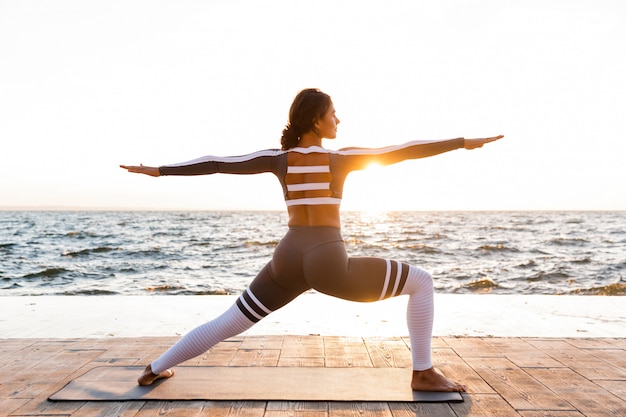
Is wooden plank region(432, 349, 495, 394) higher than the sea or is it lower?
higher

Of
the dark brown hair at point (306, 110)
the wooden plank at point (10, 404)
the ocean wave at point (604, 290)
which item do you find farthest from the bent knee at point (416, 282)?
the ocean wave at point (604, 290)

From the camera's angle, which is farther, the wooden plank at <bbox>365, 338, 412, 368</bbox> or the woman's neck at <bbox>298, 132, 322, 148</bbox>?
the wooden plank at <bbox>365, 338, 412, 368</bbox>

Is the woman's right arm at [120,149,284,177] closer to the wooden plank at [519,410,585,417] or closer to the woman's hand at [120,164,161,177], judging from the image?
the woman's hand at [120,164,161,177]

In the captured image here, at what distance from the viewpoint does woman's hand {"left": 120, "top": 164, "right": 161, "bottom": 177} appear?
2.97 meters

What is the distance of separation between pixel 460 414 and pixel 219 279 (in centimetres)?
1169

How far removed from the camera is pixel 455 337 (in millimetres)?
4309

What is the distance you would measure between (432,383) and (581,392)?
2.84ft

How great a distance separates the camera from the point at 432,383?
299cm

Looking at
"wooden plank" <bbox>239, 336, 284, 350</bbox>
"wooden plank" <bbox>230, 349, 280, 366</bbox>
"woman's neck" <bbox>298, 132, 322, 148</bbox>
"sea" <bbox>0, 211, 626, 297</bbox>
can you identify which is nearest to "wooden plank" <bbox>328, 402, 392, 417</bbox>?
"wooden plank" <bbox>230, 349, 280, 366</bbox>

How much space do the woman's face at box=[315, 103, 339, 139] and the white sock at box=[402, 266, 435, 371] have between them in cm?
85

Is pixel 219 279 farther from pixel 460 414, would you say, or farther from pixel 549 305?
pixel 460 414

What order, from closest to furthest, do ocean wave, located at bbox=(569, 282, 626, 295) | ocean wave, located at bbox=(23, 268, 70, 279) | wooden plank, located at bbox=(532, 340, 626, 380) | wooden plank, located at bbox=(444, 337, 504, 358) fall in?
wooden plank, located at bbox=(532, 340, 626, 380) → wooden plank, located at bbox=(444, 337, 504, 358) → ocean wave, located at bbox=(569, 282, 626, 295) → ocean wave, located at bbox=(23, 268, 70, 279)

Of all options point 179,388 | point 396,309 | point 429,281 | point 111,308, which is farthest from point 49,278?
point 429,281

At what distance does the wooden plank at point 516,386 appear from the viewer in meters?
2.81
